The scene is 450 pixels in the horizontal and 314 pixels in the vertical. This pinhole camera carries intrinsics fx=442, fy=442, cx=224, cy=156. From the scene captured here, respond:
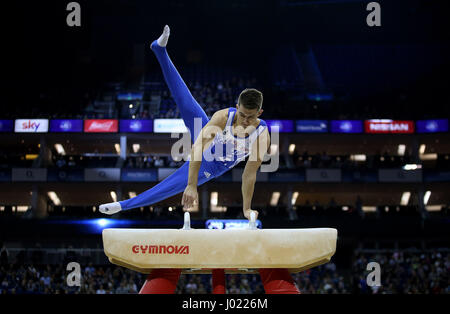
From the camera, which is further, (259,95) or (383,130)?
(383,130)

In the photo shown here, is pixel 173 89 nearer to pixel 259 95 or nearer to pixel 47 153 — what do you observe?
pixel 259 95

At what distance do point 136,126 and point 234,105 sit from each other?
6111mm

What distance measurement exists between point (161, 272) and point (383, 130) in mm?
23351

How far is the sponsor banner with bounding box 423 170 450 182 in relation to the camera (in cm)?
2360

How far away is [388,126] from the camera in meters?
25.2

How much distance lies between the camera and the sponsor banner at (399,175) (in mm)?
23869

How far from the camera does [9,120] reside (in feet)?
81.0

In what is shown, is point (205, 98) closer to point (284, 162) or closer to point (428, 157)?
point (284, 162)

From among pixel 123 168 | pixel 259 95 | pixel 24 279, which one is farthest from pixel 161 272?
pixel 123 168

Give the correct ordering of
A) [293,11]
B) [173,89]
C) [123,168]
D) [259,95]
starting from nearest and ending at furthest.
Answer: [259,95], [173,89], [123,168], [293,11]

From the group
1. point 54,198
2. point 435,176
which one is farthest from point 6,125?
point 435,176

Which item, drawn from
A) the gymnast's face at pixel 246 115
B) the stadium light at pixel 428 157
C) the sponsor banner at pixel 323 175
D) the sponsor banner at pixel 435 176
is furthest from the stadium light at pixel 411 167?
the gymnast's face at pixel 246 115
